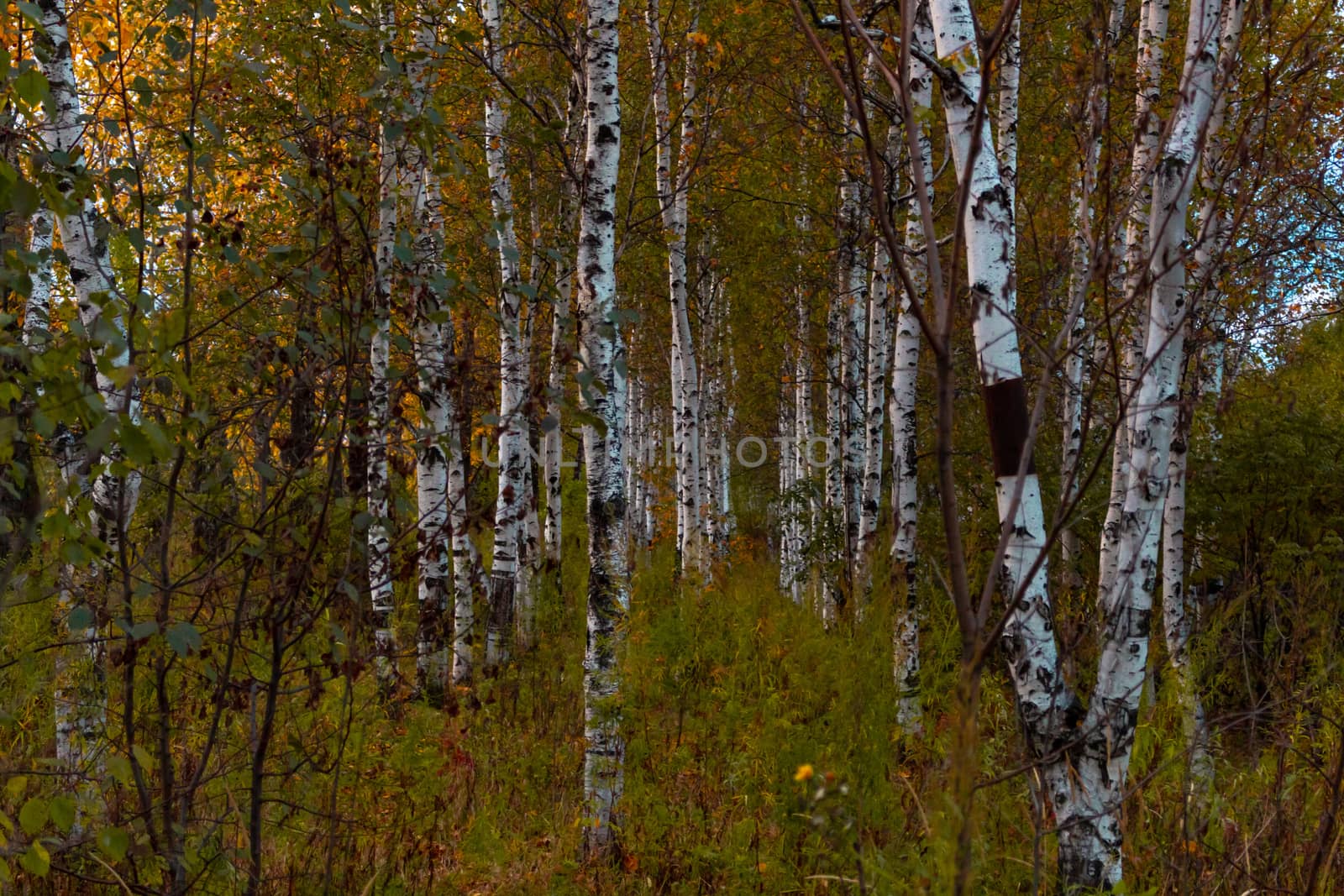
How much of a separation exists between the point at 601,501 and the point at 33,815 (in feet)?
11.2

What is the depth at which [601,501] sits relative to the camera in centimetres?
527

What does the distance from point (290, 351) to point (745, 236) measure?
42.8ft

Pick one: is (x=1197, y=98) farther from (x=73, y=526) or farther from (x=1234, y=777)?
(x=1234, y=777)

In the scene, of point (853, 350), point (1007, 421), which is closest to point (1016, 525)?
point (1007, 421)

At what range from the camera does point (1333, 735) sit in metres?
5.85

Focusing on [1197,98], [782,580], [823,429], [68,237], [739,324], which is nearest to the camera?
[1197,98]

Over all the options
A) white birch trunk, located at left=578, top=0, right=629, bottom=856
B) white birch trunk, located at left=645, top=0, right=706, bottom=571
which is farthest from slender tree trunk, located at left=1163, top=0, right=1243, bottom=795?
white birch trunk, located at left=645, top=0, right=706, bottom=571

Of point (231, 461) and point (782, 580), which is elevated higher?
point (231, 461)

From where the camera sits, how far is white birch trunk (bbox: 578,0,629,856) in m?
4.98

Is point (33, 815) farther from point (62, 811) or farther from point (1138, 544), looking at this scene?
point (1138, 544)

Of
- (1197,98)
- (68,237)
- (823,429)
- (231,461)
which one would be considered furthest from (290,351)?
(823,429)

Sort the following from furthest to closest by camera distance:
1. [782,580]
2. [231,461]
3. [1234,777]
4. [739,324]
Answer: [739,324] → [782,580] → [1234,777] → [231,461]

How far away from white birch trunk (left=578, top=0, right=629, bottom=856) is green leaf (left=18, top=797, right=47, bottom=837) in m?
3.03

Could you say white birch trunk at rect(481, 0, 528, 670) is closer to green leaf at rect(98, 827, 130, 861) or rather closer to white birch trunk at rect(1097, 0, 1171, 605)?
white birch trunk at rect(1097, 0, 1171, 605)
